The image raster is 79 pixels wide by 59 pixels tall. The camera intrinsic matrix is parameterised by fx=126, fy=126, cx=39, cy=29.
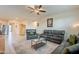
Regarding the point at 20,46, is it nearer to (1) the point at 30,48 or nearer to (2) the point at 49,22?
(1) the point at 30,48

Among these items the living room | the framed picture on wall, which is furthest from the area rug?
the framed picture on wall

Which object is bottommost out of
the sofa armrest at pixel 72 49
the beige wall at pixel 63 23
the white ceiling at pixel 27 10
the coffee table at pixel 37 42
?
the sofa armrest at pixel 72 49

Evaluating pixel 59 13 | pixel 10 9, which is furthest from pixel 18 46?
pixel 59 13

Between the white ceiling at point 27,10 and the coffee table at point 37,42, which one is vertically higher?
the white ceiling at point 27,10

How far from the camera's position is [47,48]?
2.11m

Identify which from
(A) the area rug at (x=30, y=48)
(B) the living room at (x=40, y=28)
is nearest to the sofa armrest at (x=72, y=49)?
(B) the living room at (x=40, y=28)

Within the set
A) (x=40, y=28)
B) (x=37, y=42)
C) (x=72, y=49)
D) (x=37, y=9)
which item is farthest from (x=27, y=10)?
(x=72, y=49)

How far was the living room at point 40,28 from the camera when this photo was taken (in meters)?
2.07

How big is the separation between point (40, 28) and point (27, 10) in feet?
1.20

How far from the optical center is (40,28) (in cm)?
211

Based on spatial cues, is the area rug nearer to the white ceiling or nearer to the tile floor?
the tile floor

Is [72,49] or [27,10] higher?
[27,10]

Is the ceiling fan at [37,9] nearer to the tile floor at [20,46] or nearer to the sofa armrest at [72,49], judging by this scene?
the tile floor at [20,46]
